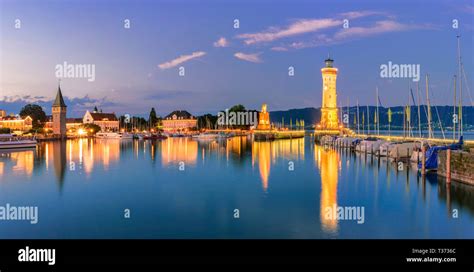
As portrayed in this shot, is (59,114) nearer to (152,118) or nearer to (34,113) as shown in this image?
(34,113)

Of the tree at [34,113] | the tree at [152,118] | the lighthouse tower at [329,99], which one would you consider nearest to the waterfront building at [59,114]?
the tree at [34,113]

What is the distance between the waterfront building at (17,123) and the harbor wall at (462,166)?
365ft

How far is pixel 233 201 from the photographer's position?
24.9 m

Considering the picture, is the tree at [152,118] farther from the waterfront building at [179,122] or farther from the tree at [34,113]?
the tree at [34,113]

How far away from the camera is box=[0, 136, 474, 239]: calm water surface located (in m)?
18.0

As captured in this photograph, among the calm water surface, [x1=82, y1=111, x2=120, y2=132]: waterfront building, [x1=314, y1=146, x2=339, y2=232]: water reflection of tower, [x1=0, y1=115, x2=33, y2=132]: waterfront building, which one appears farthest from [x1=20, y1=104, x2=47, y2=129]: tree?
[x1=314, y1=146, x2=339, y2=232]: water reflection of tower

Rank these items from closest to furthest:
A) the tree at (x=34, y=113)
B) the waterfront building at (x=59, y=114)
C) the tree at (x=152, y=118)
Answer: the waterfront building at (x=59, y=114)
the tree at (x=34, y=113)
the tree at (x=152, y=118)

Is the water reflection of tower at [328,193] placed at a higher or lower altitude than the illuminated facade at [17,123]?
lower

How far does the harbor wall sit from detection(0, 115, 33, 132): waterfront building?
111 metres

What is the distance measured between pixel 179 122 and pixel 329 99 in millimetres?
57318

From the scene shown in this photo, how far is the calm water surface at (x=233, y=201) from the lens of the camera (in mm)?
18031

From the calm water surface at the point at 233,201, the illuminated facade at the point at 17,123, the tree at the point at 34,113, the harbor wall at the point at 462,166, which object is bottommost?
the calm water surface at the point at 233,201
